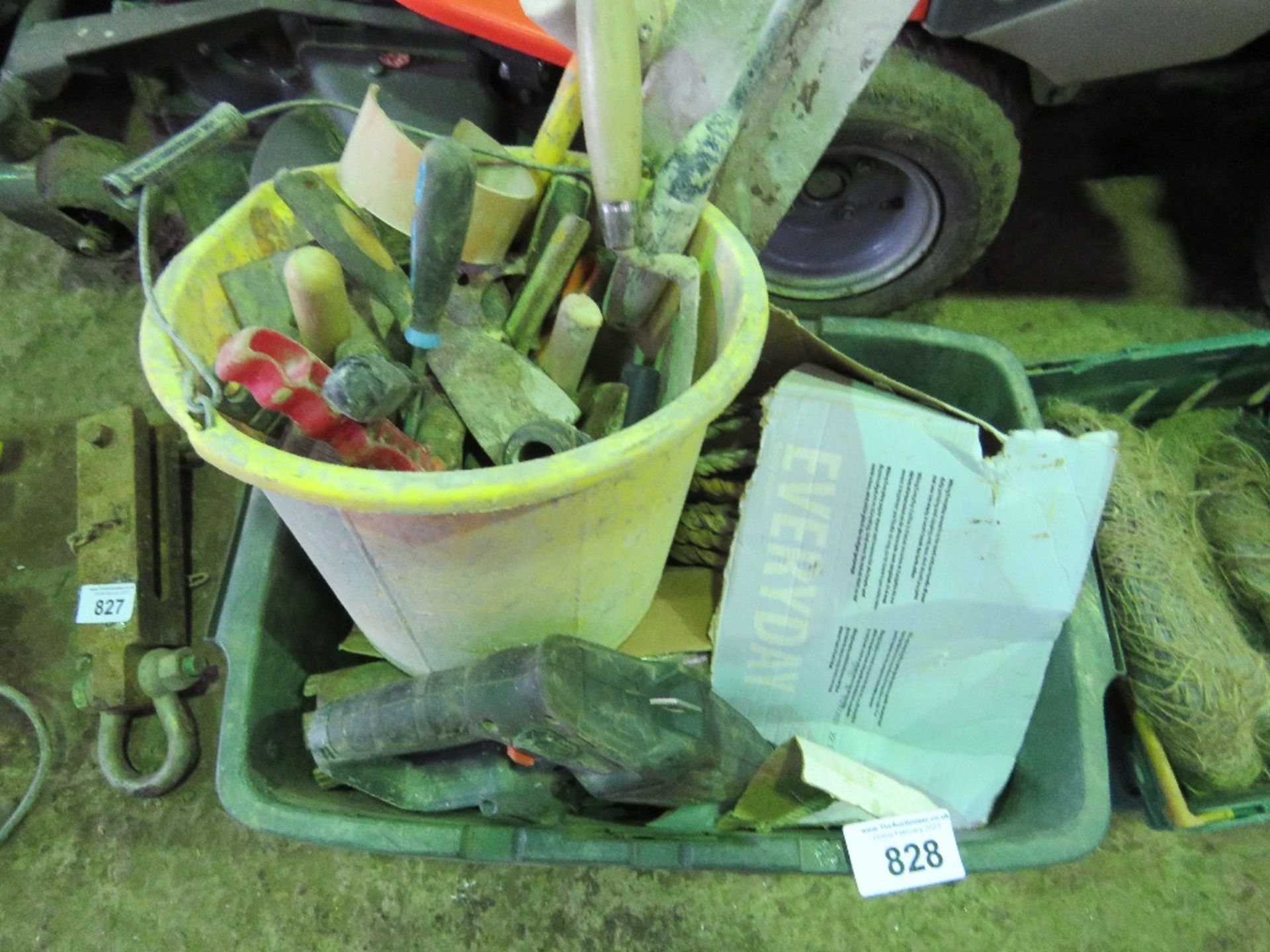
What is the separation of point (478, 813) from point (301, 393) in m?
0.42

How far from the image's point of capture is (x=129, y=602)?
0.99 meters

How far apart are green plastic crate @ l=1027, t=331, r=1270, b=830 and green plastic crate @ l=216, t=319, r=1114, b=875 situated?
0.14 meters

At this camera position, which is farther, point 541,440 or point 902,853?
point 902,853

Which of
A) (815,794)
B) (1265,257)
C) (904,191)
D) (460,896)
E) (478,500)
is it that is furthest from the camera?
(1265,257)

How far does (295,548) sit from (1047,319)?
1186 mm

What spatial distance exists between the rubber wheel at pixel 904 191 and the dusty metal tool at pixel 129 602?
89 centimetres

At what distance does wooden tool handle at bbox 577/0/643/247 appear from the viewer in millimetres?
479

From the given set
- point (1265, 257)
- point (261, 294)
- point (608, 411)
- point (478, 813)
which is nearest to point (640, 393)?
point (608, 411)

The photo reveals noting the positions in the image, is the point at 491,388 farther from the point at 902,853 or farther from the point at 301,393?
the point at 902,853

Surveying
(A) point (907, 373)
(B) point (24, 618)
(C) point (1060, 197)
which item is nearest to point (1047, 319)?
(C) point (1060, 197)

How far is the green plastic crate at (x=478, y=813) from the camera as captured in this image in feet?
2.04

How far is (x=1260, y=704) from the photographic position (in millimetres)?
769

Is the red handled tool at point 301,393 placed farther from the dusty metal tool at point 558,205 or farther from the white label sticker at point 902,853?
the white label sticker at point 902,853

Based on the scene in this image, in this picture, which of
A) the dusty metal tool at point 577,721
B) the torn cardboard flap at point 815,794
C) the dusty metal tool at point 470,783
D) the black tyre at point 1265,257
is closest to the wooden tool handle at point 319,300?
the dusty metal tool at point 577,721
